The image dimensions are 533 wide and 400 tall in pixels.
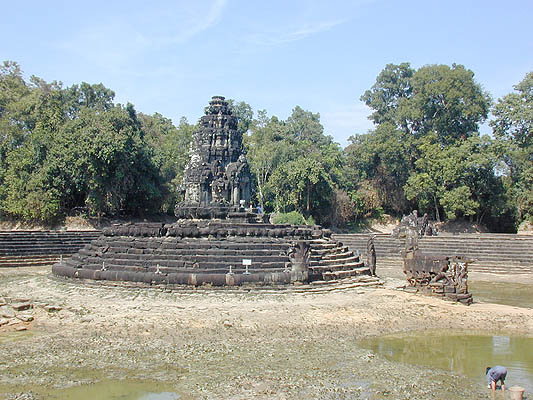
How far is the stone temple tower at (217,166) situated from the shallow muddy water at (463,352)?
17126 mm

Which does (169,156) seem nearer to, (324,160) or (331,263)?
(324,160)

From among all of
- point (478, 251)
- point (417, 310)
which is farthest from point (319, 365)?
point (478, 251)

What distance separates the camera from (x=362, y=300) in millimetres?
14352

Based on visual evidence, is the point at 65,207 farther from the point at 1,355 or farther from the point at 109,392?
the point at 109,392

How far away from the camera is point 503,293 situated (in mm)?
16688

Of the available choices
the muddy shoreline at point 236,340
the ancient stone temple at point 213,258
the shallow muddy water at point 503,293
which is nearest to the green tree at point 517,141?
the shallow muddy water at point 503,293

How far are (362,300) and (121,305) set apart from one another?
22.0 ft

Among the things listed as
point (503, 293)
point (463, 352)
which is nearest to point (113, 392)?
point (463, 352)

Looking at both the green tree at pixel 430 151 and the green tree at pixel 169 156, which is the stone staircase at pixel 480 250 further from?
the green tree at pixel 169 156

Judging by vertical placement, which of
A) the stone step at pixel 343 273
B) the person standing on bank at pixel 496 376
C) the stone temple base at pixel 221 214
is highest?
the stone temple base at pixel 221 214

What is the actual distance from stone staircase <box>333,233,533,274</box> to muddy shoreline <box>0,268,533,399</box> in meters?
10.6

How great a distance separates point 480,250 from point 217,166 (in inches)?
586

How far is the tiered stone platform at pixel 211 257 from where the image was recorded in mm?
15641

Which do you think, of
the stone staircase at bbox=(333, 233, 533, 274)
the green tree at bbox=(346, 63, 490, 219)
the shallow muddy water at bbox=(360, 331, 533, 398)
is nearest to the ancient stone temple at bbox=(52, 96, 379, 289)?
the shallow muddy water at bbox=(360, 331, 533, 398)
